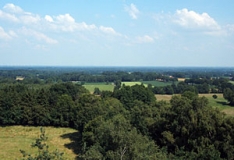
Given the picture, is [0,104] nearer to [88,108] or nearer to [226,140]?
[88,108]

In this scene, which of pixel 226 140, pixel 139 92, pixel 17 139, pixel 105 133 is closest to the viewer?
pixel 105 133

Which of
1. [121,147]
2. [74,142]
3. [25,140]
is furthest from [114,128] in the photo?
[25,140]

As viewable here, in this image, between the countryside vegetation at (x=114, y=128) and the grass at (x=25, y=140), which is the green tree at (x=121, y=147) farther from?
the grass at (x=25, y=140)

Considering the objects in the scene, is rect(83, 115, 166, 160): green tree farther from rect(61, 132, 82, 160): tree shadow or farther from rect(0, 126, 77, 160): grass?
rect(0, 126, 77, 160): grass

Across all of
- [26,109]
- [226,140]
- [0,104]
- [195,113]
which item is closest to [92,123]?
[195,113]

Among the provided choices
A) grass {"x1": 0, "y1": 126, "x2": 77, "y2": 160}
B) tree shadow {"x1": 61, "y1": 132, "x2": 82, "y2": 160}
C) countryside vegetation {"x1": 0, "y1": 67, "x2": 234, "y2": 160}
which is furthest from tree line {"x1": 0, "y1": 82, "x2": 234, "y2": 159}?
grass {"x1": 0, "y1": 126, "x2": 77, "y2": 160}

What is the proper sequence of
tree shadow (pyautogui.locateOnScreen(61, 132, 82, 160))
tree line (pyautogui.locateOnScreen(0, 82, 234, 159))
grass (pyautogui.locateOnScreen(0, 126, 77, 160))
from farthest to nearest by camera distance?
tree shadow (pyautogui.locateOnScreen(61, 132, 82, 160)) < grass (pyautogui.locateOnScreen(0, 126, 77, 160)) < tree line (pyautogui.locateOnScreen(0, 82, 234, 159))

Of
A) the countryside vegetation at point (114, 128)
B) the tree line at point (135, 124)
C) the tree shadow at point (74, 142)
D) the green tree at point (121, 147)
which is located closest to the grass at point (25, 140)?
the countryside vegetation at point (114, 128)
